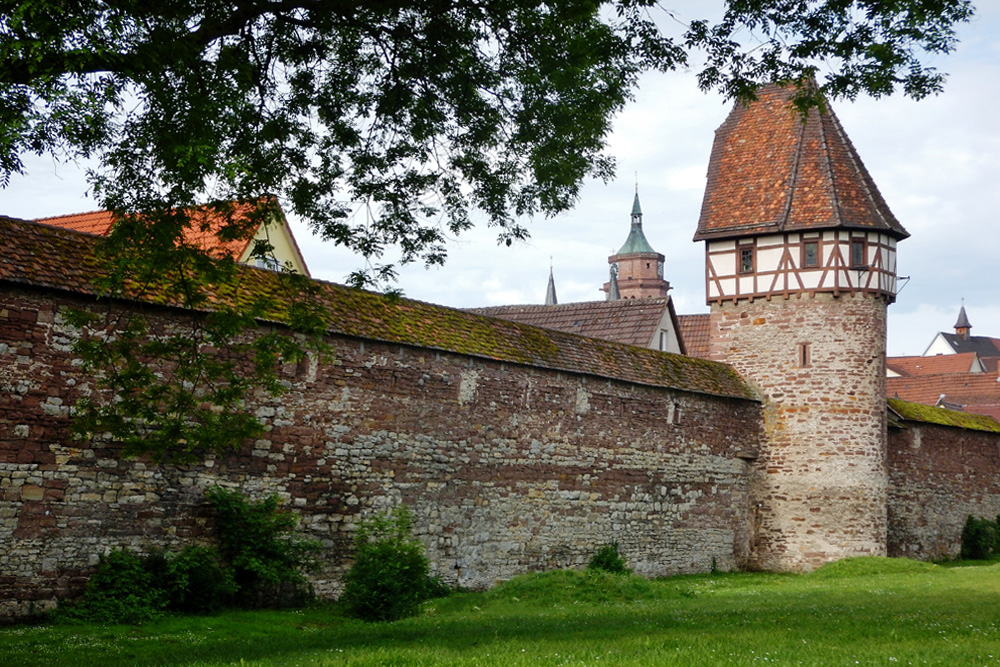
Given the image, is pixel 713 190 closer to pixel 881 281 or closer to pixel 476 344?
pixel 881 281

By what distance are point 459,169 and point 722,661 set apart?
5504 mm

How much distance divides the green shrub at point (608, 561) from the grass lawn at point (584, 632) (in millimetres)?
2578

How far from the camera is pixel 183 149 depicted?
29.0 ft

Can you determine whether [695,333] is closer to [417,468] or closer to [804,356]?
[804,356]

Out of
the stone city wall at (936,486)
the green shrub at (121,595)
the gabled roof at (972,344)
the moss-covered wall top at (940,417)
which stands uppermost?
the gabled roof at (972,344)

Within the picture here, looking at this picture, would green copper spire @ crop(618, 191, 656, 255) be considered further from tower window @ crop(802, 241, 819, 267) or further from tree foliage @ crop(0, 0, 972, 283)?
tree foliage @ crop(0, 0, 972, 283)

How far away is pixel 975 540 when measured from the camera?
31.0 m

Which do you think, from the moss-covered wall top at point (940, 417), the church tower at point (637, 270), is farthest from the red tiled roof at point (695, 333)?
the church tower at point (637, 270)

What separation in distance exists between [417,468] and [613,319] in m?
15.8

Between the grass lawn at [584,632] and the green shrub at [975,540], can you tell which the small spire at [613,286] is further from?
the grass lawn at [584,632]

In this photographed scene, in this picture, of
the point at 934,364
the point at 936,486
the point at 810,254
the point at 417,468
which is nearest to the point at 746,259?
the point at 810,254

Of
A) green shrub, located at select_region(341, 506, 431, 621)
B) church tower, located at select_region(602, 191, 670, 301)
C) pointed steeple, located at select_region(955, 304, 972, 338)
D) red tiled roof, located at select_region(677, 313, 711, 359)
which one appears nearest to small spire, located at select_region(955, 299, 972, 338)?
pointed steeple, located at select_region(955, 304, 972, 338)

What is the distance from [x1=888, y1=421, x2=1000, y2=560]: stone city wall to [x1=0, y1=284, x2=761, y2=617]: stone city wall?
5162mm

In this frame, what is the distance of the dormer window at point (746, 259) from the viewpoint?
86.9ft
